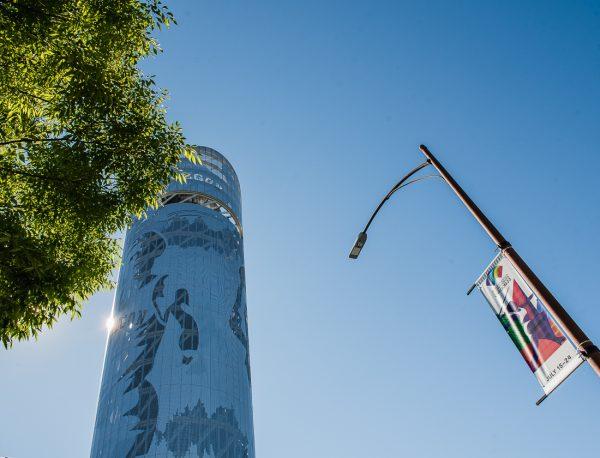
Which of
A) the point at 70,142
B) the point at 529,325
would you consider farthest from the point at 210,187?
the point at 529,325

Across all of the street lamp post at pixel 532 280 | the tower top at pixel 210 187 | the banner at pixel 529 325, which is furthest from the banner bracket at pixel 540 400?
the tower top at pixel 210 187

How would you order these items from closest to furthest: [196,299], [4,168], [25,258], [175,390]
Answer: [25,258] < [4,168] < [175,390] < [196,299]

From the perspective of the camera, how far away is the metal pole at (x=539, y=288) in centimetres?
554

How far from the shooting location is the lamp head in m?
11.2

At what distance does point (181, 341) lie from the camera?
1987 inches

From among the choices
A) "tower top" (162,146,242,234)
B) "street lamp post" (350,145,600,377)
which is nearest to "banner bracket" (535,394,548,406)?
"street lamp post" (350,145,600,377)

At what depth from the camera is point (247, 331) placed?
5972cm

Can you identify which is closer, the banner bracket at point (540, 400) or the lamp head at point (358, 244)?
the banner bracket at point (540, 400)

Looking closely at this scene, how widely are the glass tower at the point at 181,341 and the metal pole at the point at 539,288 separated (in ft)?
141

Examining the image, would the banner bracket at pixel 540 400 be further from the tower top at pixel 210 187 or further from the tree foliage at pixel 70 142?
the tower top at pixel 210 187

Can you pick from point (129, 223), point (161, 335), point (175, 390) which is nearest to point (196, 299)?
point (161, 335)

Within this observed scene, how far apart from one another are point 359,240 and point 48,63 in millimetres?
8139

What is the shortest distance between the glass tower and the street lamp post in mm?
42719

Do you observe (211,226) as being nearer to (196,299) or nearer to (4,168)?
(196,299)
